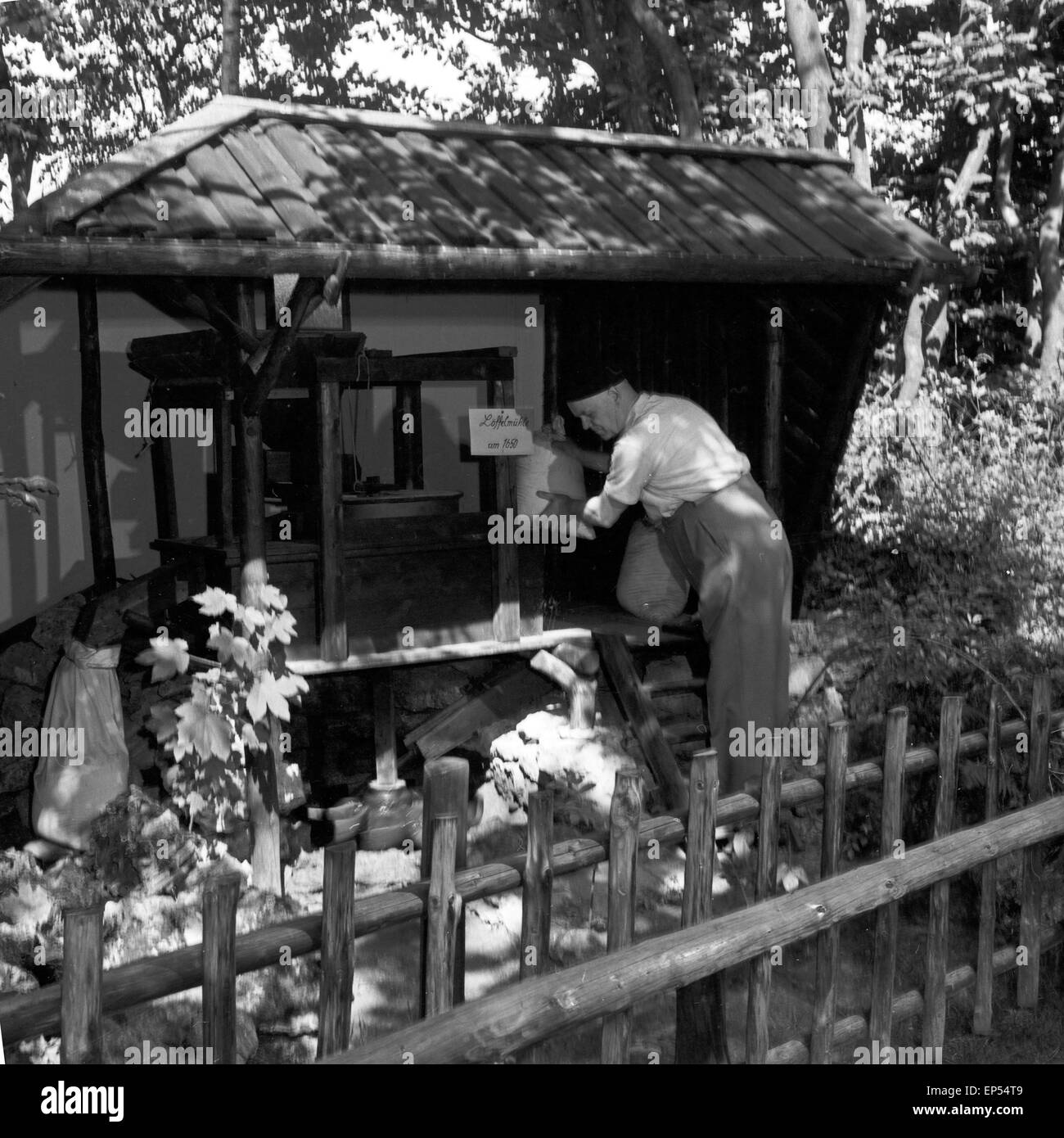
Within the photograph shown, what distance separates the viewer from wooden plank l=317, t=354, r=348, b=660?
652cm

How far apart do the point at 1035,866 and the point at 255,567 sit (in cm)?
373

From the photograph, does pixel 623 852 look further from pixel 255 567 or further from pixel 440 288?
pixel 440 288

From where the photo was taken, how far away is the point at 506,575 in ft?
23.7

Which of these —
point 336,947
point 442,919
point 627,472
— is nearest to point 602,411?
point 627,472

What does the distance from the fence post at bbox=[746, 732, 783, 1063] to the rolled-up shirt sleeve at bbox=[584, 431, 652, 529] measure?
2.47 m

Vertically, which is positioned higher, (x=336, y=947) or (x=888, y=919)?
(x=336, y=947)

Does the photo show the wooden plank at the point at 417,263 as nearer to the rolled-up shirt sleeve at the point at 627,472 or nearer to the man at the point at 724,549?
the man at the point at 724,549

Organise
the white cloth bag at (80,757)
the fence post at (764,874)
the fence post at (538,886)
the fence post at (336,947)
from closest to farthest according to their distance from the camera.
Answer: the fence post at (336,947), the fence post at (538,886), the fence post at (764,874), the white cloth bag at (80,757)

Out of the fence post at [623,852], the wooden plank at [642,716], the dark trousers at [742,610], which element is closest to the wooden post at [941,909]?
the fence post at [623,852]

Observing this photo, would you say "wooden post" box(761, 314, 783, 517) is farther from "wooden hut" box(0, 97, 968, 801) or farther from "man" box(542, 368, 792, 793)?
"man" box(542, 368, 792, 793)

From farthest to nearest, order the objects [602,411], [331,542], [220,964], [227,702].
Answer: [602,411] → [331,542] → [227,702] → [220,964]

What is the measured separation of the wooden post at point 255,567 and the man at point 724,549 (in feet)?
5.54

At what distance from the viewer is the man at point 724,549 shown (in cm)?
639
